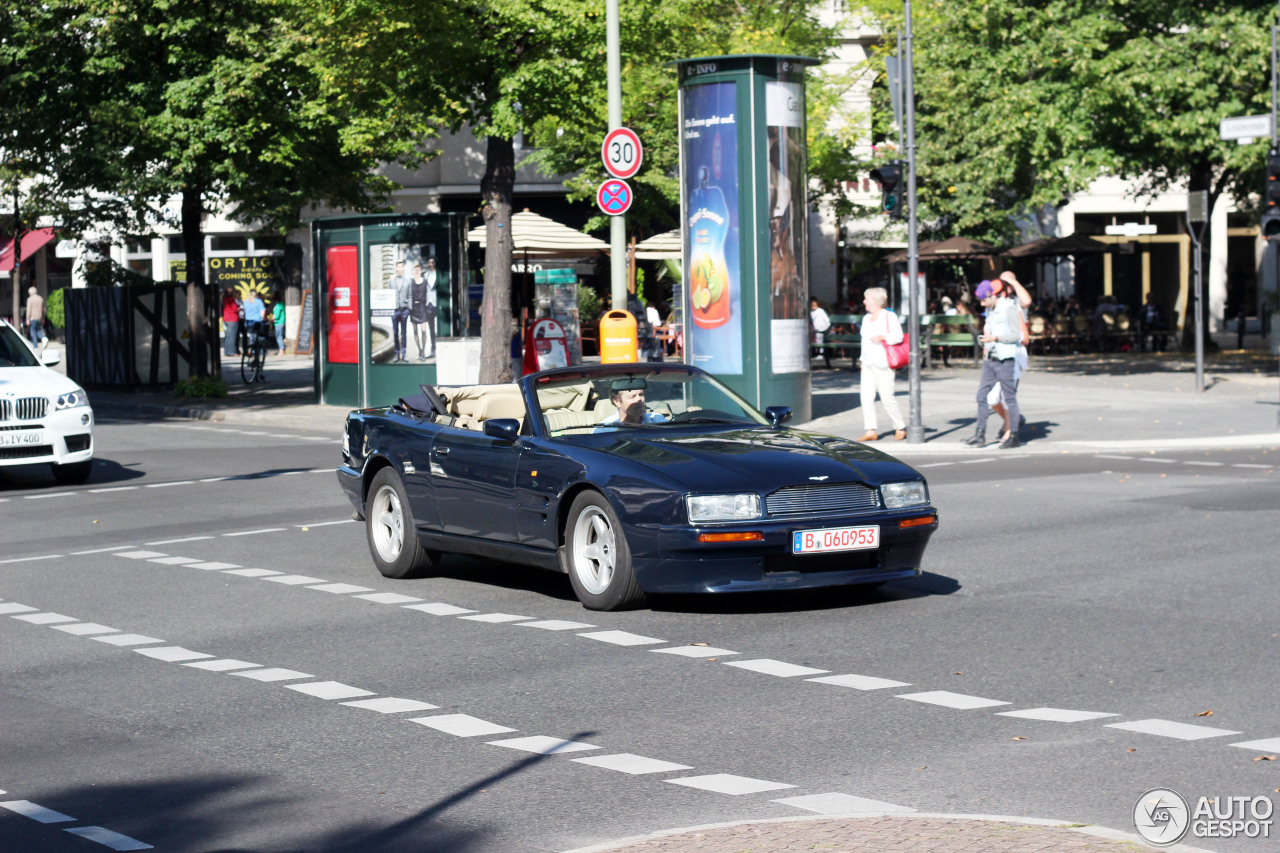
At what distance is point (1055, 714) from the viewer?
6977 millimetres

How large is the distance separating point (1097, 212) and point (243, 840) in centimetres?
5014

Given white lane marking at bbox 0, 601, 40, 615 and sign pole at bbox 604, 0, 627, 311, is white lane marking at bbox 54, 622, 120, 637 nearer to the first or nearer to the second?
white lane marking at bbox 0, 601, 40, 615

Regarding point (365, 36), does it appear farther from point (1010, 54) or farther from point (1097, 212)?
point (1097, 212)

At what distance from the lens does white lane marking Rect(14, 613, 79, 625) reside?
1009 cm

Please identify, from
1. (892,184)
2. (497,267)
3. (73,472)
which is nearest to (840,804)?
(73,472)

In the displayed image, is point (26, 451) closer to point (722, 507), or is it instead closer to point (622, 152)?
point (622, 152)

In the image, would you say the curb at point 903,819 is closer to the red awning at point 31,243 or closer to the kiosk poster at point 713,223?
the kiosk poster at point 713,223

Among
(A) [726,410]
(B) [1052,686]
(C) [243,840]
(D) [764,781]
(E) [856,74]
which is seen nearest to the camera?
(C) [243,840]

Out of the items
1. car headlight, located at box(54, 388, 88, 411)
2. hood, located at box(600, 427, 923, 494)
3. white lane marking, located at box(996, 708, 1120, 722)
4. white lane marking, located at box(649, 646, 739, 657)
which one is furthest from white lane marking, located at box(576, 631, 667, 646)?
car headlight, located at box(54, 388, 88, 411)

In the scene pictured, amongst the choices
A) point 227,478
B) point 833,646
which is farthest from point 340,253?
point 833,646

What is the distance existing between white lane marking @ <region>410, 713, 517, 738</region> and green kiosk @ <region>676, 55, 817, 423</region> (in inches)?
617

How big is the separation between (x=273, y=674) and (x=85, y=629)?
2005mm

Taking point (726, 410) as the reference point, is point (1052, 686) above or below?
below

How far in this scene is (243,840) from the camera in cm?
543
